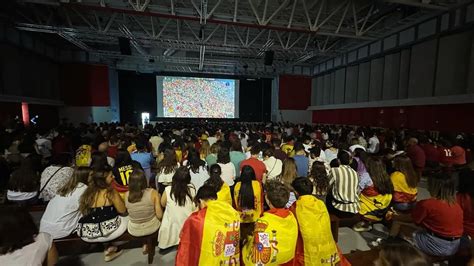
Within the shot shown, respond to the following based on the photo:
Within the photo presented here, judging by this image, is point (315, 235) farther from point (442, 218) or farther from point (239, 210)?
point (442, 218)

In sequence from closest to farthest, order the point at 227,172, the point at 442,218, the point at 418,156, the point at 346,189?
the point at 442,218
the point at 346,189
the point at 227,172
the point at 418,156

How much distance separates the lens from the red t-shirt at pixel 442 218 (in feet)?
6.54

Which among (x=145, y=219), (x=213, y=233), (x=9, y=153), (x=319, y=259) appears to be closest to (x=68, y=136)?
(x=9, y=153)

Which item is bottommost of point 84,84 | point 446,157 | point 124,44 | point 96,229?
point 96,229

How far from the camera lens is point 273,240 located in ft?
5.55

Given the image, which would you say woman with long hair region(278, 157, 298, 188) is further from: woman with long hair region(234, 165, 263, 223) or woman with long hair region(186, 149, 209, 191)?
woman with long hair region(186, 149, 209, 191)

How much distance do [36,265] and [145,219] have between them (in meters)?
1.23

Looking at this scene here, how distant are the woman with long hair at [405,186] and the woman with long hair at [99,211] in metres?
3.57

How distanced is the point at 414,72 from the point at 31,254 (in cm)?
1271

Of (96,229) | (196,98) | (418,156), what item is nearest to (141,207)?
(96,229)

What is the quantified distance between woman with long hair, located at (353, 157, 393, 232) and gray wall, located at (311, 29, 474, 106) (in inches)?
308

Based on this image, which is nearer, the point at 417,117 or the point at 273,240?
the point at 273,240

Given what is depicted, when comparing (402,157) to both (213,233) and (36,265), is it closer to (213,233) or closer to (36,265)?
(213,233)

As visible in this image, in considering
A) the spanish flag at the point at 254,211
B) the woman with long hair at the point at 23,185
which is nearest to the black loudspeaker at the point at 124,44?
the woman with long hair at the point at 23,185
